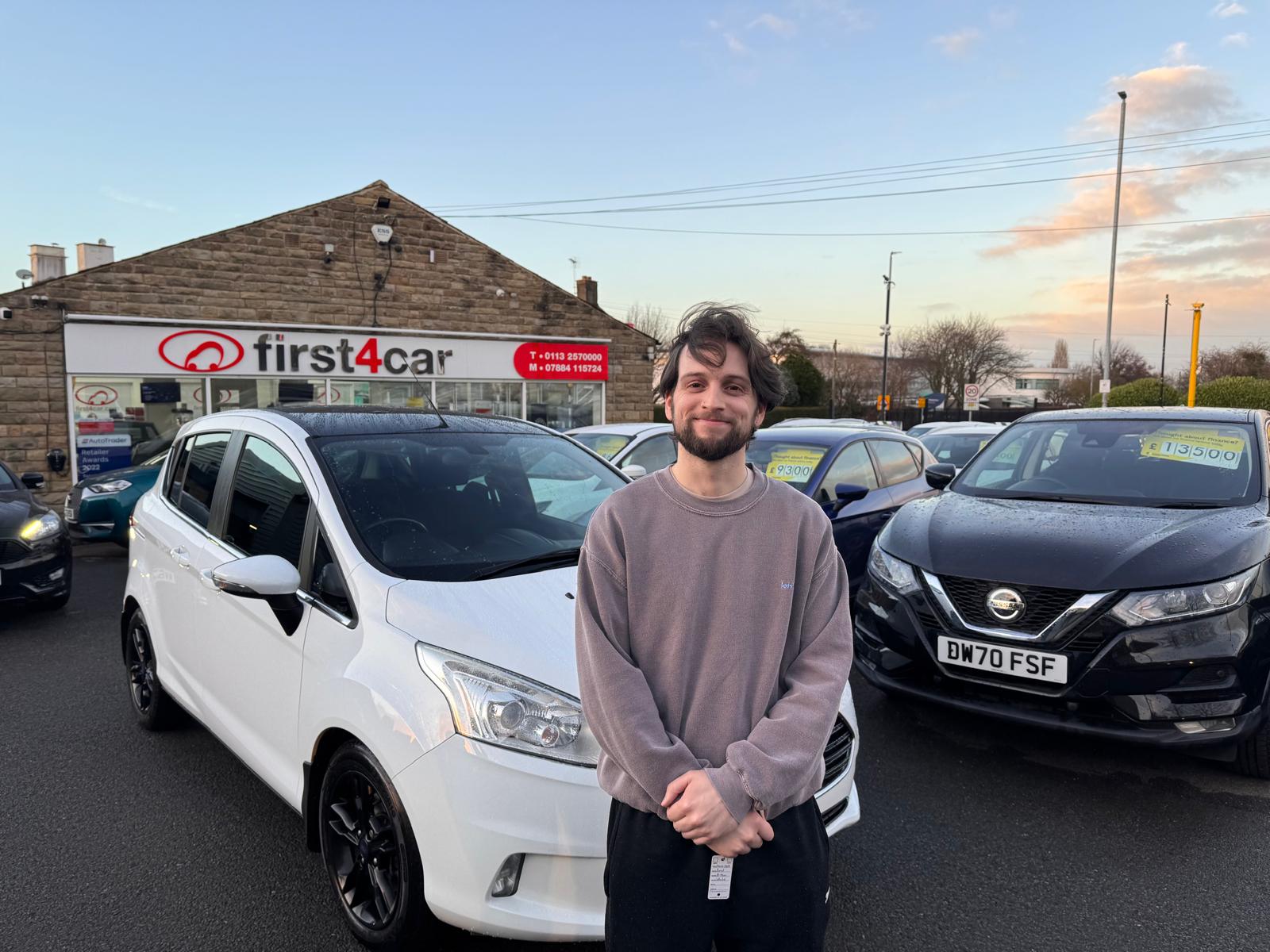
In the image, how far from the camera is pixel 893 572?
13.8ft

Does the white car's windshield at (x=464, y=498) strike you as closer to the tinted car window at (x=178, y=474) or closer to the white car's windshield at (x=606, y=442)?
the tinted car window at (x=178, y=474)

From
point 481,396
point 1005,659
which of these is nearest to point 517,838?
point 1005,659

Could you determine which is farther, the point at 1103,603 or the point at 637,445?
the point at 637,445

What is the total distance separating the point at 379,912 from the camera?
7.98 ft

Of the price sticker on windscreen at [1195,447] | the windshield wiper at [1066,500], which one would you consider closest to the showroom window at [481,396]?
the windshield wiper at [1066,500]

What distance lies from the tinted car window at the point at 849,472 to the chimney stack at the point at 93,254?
15.2m

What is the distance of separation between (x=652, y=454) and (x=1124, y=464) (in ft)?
14.6

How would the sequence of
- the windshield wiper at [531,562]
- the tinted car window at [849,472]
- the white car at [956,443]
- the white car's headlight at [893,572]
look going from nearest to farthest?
the windshield wiper at [531,562]
the white car's headlight at [893,572]
the tinted car window at [849,472]
the white car at [956,443]

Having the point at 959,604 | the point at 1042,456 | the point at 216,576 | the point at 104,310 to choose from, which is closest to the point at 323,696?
the point at 216,576

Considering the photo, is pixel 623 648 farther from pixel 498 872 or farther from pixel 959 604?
pixel 959 604

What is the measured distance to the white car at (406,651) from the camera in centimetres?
211

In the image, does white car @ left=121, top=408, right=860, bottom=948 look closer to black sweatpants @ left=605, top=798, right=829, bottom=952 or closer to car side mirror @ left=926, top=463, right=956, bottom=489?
black sweatpants @ left=605, top=798, right=829, bottom=952

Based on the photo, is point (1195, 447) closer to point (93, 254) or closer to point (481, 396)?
point (481, 396)

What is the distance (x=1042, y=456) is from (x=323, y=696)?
4.52 m
